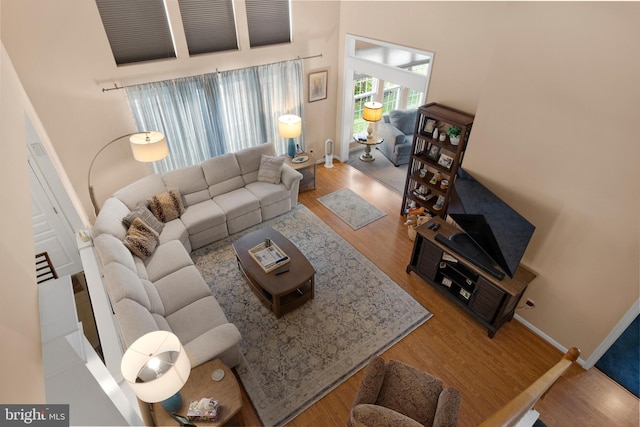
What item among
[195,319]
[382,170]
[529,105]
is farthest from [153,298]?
[382,170]

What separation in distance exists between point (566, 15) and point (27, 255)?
3.93m

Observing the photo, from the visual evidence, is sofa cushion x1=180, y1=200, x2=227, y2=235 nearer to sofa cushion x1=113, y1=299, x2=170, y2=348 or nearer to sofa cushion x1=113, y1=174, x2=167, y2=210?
sofa cushion x1=113, y1=174, x2=167, y2=210

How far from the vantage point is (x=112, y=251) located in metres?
3.84

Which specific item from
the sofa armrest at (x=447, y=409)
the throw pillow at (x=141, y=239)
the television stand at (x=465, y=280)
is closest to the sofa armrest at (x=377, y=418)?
the sofa armrest at (x=447, y=409)

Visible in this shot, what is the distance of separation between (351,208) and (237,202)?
192cm

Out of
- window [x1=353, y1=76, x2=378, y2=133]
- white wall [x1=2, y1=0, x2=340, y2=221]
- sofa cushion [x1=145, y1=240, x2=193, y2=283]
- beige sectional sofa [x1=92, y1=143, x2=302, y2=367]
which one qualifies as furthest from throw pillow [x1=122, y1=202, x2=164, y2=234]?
window [x1=353, y1=76, x2=378, y2=133]

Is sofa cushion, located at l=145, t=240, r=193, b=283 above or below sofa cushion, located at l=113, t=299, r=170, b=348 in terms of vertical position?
below

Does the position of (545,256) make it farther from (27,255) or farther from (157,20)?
(157,20)

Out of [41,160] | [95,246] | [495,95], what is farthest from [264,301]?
[495,95]

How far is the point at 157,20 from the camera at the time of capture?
458 centimetres

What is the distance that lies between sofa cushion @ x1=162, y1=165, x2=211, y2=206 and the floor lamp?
0.60 m

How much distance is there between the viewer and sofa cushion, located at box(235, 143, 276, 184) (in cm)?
562

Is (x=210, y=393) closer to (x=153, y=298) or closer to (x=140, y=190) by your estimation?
(x=153, y=298)

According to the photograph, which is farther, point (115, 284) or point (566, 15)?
point (115, 284)
